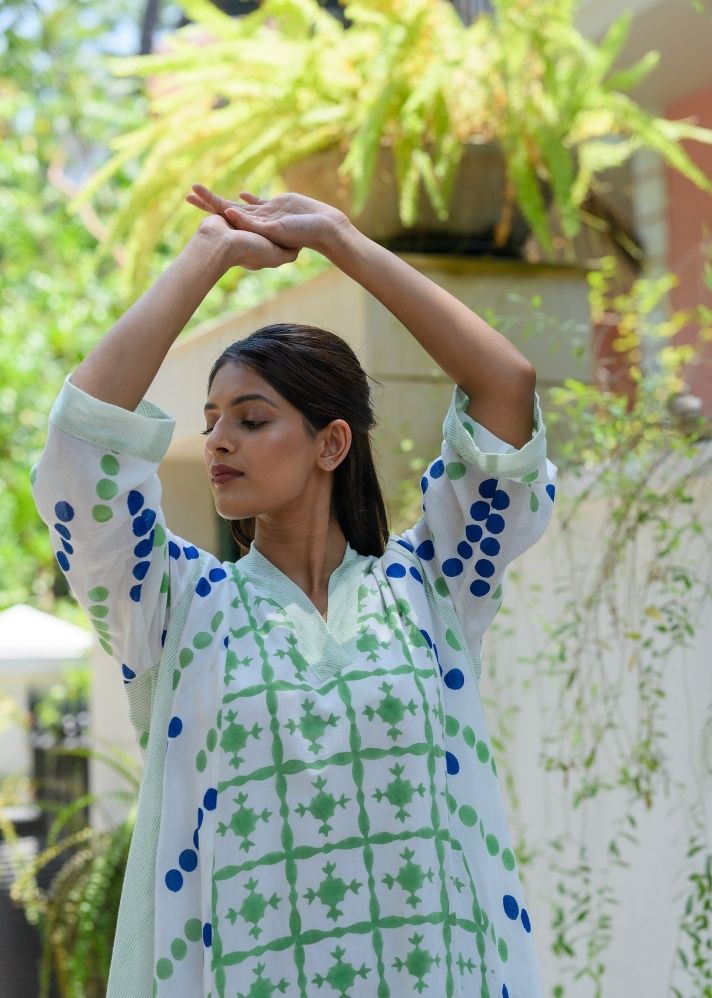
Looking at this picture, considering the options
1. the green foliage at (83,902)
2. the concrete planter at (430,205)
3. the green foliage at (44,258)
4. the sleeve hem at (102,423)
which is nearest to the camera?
the sleeve hem at (102,423)

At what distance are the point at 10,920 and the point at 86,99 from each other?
673 cm

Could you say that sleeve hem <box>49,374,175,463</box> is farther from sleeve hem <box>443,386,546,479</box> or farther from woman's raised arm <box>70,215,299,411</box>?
sleeve hem <box>443,386,546,479</box>

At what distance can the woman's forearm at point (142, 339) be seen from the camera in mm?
1665

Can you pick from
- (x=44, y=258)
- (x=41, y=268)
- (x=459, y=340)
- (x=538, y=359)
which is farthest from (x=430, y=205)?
(x=44, y=258)

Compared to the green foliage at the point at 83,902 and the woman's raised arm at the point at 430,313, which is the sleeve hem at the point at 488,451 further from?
the green foliage at the point at 83,902

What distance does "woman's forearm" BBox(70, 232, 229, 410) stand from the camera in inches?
65.6

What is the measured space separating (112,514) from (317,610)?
32 centimetres

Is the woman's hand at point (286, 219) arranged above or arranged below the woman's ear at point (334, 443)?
above

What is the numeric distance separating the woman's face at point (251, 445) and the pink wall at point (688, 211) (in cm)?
425

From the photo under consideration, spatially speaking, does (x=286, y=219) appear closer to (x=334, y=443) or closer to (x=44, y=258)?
(x=334, y=443)

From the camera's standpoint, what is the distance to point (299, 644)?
69.7 inches

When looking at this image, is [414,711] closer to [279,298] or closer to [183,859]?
[183,859]

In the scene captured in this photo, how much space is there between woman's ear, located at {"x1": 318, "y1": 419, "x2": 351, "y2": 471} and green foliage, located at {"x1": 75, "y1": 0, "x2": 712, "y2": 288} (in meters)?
2.08

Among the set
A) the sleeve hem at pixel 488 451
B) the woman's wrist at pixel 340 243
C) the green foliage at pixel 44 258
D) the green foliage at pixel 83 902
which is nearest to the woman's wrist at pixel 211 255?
the woman's wrist at pixel 340 243
